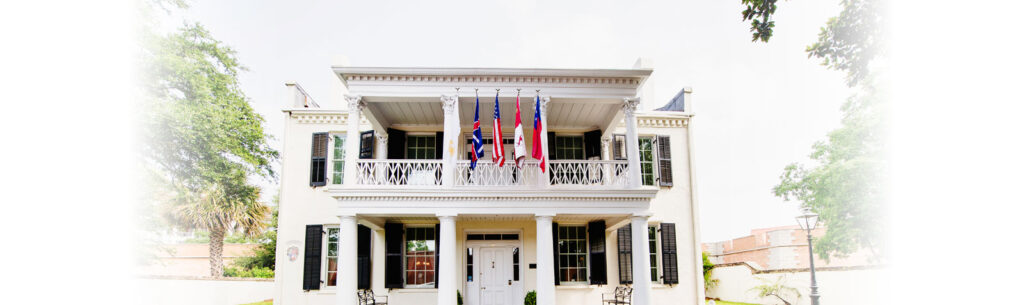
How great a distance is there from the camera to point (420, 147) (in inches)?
520

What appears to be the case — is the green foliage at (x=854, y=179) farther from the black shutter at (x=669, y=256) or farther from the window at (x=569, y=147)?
the window at (x=569, y=147)

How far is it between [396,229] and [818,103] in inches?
673

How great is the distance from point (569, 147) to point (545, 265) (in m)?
3.95

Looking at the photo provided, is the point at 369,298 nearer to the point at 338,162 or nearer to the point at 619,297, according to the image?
the point at 338,162

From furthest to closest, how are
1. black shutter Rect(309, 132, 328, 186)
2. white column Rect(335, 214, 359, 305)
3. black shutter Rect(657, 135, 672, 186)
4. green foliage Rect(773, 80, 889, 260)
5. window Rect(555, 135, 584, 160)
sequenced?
1. green foliage Rect(773, 80, 889, 260)
2. black shutter Rect(657, 135, 672, 186)
3. black shutter Rect(309, 132, 328, 186)
4. window Rect(555, 135, 584, 160)
5. white column Rect(335, 214, 359, 305)

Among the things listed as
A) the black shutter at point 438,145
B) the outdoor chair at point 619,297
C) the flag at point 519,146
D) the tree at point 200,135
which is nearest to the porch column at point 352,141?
the black shutter at point 438,145

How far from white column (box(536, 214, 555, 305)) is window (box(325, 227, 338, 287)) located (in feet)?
18.1

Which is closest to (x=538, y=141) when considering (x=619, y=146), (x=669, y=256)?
(x=619, y=146)

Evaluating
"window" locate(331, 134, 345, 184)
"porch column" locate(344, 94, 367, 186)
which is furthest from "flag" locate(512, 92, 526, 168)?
"window" locate(331, 134, 345, 184)

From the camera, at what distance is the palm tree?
2211 centimetres

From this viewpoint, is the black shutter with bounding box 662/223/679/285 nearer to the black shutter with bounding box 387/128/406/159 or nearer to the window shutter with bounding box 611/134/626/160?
the window shutter with bounding box 611/134/626/160

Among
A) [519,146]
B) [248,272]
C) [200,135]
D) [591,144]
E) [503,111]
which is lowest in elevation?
[248,272]

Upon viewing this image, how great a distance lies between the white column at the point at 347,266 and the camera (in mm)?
9977

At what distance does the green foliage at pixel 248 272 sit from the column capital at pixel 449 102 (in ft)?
70.1
